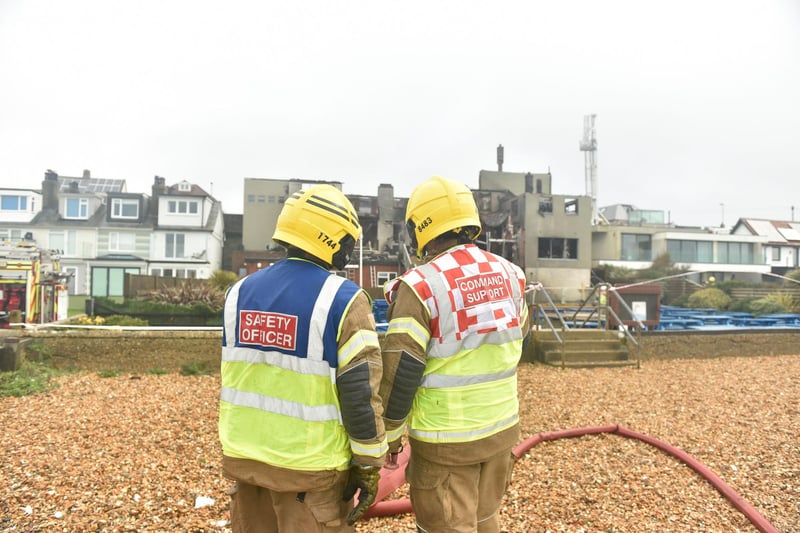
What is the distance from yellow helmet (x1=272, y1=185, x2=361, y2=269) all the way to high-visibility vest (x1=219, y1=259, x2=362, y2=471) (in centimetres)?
11

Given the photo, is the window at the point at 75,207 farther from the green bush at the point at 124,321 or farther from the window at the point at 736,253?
the window at the point at 736,253

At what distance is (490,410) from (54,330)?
27.8ft

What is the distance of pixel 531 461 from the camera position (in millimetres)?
4219

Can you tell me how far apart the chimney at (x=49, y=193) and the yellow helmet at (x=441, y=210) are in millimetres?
34467

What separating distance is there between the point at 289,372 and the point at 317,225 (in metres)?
0.63

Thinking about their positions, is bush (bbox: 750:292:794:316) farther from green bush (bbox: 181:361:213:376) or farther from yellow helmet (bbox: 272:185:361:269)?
yellow helmet (bbox: 272:185:361:269)

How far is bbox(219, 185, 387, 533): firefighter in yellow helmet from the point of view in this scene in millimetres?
1897

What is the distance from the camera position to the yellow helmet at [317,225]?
2072 mm

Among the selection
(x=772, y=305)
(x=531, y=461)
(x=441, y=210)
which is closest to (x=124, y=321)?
(x=531, y=461)

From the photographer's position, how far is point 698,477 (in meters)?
3.87

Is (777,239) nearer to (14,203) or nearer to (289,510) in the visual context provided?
(289,510)

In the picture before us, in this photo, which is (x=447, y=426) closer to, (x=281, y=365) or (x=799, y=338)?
(x=281, y=365)

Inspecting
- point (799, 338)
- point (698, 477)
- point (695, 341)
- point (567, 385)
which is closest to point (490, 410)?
point (698, 477)

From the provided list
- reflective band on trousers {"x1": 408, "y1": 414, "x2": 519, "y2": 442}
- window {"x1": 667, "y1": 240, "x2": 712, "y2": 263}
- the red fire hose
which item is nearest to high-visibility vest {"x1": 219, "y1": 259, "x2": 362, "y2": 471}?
reflective band on trousers {"x1": 408, "y1": 414, "x2": 519, "y2": 442}
